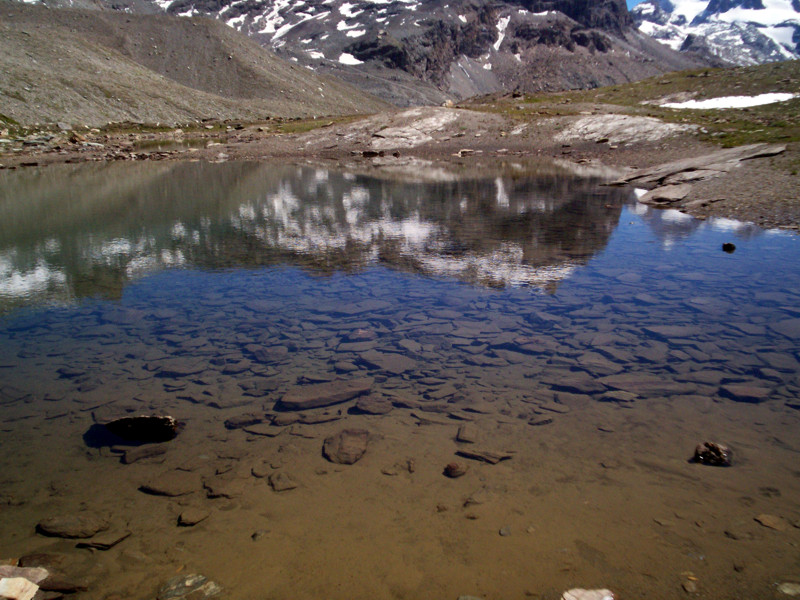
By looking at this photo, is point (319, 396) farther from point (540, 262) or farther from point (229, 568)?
point (540, 262)

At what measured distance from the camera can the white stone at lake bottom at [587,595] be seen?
4301mm

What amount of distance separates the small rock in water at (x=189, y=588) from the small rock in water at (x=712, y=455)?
541 centimetres

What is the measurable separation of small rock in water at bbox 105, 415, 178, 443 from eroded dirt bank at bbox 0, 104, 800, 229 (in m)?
24.8

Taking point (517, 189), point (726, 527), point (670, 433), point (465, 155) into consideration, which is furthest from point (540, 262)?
point (465, 155)

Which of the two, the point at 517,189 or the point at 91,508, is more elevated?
the point at 517,189

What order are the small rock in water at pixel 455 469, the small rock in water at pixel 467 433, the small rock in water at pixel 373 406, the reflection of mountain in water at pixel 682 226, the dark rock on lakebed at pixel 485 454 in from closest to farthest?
1. the small rock in water at pixel 455 469
2. the dark rock on lakebed at pixel 485 454
3. the small rock in water at pixel 467 433
4. the small rock in water at pixel 373 406
5. the reflection of mountain in water at pixel 682 226

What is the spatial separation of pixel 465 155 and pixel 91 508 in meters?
49.5


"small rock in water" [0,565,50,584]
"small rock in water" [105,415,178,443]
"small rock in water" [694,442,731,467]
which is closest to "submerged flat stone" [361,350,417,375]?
"small rock in water" [105,415,178,443]

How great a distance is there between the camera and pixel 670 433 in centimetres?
671

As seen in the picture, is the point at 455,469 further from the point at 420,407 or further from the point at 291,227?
the point at 291,227

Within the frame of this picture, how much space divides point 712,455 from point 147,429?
22.9ft

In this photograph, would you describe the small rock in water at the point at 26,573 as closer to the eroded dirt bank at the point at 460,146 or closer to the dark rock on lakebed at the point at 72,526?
the dark rock on lakebed at the point at 72,526

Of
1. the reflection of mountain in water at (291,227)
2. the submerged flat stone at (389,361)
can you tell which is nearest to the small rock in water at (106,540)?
the submerged flat stone at (389,361)

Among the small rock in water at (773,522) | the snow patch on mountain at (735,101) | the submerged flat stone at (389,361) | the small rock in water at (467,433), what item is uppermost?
the snow patch on mountain at (735,101)
